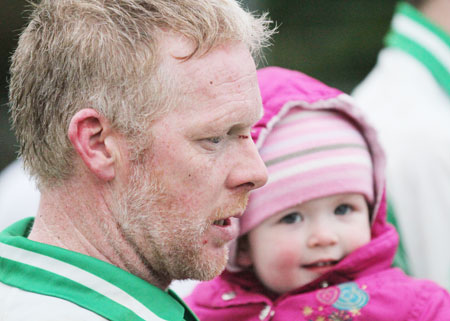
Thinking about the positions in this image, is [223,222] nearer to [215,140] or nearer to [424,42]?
[215,140]

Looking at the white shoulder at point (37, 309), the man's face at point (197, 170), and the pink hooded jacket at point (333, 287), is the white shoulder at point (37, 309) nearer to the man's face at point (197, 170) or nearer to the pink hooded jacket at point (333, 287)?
the man's face at point (197, 170)

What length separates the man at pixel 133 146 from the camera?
2.24 m

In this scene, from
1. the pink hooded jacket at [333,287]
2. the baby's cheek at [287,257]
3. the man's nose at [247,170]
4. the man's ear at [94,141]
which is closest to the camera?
the man's ear at [94,141]

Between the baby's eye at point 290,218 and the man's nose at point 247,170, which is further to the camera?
the baby's eye at point 290,218

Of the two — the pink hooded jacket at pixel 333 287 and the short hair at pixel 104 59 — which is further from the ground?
the short hair at pixel 104 59

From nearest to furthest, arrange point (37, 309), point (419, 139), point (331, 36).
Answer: point (37, 309), point (419, 139), point (331, 36)

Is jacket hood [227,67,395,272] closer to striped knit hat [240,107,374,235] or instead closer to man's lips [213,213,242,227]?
striped knit hat [240,107,374,235]

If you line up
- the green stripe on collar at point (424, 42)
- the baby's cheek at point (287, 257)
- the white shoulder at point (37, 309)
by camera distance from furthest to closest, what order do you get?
1. the green stripe on collar at point (424, 42)
2. the baby's cheek at point (287, 257)
3. the white shoulder at point (37, 309)

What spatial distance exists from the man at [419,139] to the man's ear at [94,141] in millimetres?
1828

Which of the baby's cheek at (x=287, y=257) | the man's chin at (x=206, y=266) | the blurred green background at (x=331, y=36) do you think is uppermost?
the man's chin at (x=206, y=266)

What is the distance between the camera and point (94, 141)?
2.27 meters

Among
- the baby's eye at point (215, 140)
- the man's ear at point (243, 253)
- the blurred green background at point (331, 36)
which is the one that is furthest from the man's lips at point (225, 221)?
the blurred green background at point (331, 36)

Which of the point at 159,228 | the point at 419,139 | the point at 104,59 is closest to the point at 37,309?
the point at 159,228

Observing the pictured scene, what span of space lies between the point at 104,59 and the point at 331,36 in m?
9.05
